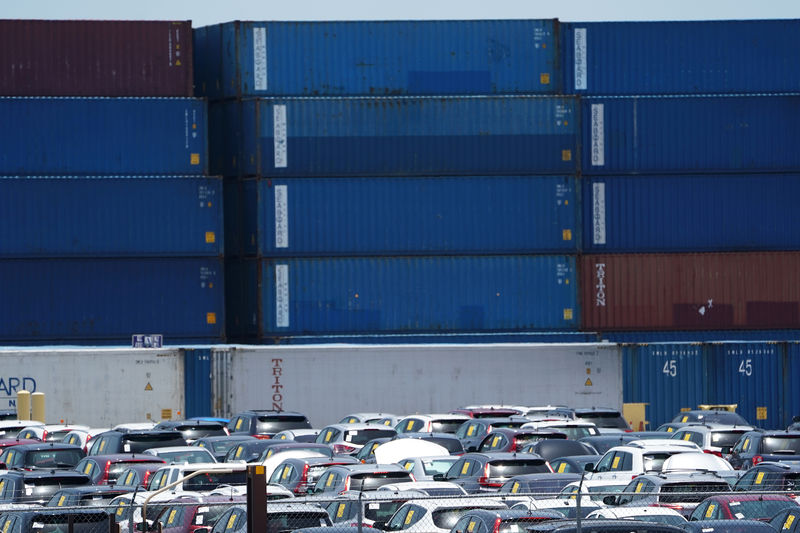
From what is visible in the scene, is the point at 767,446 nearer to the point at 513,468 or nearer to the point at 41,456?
the point at 513,468

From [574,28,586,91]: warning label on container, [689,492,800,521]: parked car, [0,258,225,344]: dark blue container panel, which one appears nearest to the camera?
[689,492,800,521]: parked car

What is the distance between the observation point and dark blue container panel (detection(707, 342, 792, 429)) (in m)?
44.9

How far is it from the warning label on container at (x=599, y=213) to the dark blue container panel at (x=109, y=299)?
12.2 meters

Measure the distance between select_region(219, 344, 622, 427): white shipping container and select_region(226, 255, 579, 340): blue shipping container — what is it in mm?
4793

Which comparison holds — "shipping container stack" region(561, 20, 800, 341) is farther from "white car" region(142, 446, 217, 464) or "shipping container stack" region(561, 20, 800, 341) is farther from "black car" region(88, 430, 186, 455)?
"white car" region(142, 446, 217, 464)

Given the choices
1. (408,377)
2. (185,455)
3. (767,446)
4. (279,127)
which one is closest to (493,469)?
(185,455)

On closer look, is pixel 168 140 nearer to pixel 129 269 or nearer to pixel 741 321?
pixel 129 269

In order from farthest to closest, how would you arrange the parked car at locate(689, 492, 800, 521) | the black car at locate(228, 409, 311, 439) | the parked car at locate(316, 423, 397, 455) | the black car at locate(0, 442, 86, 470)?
1. the black car at locate(228, 409, 311, 439)
2. the parked car at locate(316, 423, 397, 455)
3. the black car at locate(0, 442, 86, 470)
4. the parked car at locate(689, 492, 800, 521)

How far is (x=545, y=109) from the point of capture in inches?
1938

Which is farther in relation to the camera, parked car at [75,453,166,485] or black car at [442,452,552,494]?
parked car at [75,453,166,485]

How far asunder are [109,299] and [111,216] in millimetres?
2623

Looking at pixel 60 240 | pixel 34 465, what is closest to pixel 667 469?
pixel 34 465

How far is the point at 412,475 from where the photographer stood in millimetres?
21094

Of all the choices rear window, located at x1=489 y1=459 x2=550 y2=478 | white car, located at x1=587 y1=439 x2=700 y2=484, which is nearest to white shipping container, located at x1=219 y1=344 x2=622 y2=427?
white car, located at x1=587 y1=439 x2=700 y2=484
